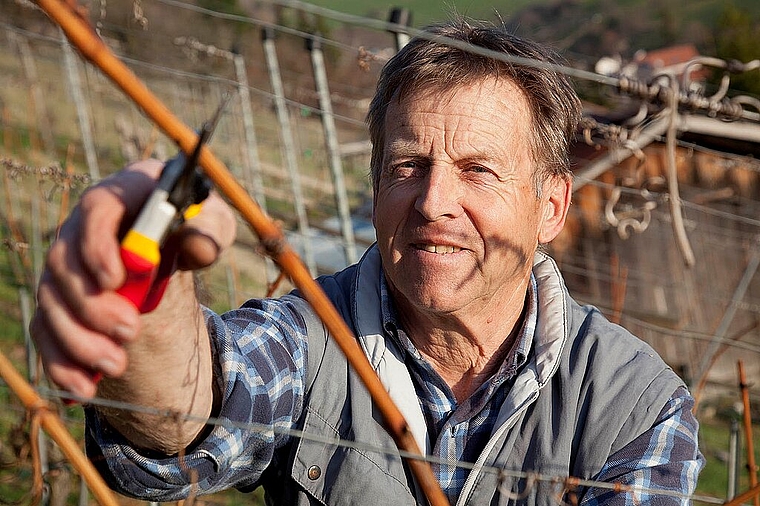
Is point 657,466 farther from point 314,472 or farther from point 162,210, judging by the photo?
point 162,210

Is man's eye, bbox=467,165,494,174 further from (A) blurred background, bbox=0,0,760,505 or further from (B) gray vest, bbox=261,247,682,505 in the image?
(B) gray vest, bbox=261,247,682,505

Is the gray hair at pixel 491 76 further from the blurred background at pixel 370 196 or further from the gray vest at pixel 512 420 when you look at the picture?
the gray vest at pixel 512 420

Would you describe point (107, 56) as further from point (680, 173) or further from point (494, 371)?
point (680, 173)

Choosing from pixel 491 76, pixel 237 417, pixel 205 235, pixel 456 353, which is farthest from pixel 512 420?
pixel 205 235

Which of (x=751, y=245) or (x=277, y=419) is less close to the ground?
(x=751, y=245)

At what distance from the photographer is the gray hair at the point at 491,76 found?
1.88 meters

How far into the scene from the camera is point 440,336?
195 cm

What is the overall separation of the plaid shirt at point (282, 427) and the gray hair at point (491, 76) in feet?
1.13

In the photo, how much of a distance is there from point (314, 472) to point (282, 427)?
0.12 m

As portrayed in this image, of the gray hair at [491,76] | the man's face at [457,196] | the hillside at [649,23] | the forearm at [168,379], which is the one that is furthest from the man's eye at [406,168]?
the hillside at [649,23]

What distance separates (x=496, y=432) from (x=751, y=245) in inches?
295

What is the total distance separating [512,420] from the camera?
1.82 meters

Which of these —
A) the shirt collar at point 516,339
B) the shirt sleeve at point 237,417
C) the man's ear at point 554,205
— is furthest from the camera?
the man's ear at point 554,205

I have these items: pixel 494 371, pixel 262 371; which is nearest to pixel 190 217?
pixel 262 371
